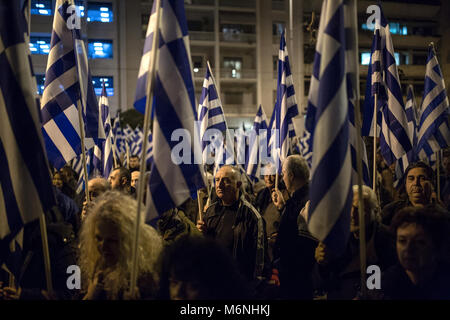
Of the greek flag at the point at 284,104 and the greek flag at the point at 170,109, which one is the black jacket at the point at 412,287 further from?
the greek flag at the point at 284,104

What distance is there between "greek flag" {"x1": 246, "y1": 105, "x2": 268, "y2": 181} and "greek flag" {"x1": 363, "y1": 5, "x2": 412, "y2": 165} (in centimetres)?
406

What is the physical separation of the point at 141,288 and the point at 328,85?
6.61 feet

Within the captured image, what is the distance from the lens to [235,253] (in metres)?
4.39

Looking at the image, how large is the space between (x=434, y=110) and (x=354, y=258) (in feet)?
16.7

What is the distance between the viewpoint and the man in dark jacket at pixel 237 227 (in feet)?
14.2

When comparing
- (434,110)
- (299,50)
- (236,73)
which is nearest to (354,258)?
(434,110)

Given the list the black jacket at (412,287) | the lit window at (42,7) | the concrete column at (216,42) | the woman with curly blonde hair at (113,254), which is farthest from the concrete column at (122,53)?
the black jacket at (412,287)

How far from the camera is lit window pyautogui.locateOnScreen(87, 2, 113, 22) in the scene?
1361 inches

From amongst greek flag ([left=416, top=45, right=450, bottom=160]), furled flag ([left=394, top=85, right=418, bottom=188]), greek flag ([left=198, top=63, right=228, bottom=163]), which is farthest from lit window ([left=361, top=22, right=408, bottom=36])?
greek flag ([left=198, top=63, right=228, bottom=163])

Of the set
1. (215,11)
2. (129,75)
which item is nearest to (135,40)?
(129,75)

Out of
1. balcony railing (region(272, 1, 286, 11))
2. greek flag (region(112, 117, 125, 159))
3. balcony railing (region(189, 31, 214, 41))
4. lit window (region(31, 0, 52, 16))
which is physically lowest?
greek flag (region(112, 117, 125, 159))

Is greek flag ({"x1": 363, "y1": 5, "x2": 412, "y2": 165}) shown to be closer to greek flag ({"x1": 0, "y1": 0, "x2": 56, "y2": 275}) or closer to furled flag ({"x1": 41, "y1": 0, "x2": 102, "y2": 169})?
furled flag ({"x1": 41, "y1": 0, "x2": 102, "y2": 169})

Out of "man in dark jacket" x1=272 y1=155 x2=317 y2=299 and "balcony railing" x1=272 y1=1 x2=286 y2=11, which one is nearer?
"man in dark jacket" x1=272 y1=155 x2=317 y2=299

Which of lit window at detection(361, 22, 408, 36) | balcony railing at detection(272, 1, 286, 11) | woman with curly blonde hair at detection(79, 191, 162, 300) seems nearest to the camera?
woman with curly blonde hair at detection(79, 191, 162, 300)
